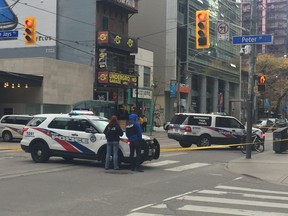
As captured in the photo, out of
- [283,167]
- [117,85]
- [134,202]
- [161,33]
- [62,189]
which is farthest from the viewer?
[161,33]

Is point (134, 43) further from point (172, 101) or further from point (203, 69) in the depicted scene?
point (203, 69)

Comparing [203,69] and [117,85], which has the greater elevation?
[203,69]

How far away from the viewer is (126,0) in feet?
141

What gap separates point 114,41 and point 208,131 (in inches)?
736

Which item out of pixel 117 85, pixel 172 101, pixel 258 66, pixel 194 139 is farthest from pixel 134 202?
pixel 258 66

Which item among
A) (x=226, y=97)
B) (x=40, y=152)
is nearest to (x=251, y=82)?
(x=40, y=152)

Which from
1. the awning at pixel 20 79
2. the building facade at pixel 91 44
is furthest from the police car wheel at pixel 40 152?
the building facade at pixel 91 44

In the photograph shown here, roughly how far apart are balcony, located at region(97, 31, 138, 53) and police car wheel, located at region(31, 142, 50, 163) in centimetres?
2452

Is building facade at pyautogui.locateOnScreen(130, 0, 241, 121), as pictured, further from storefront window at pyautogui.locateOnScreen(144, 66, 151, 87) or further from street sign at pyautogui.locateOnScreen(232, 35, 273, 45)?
street sign at pyautogui.locateOnScreen(232, 35, 273, 45)

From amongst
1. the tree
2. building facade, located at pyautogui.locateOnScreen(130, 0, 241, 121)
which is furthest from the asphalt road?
the tree

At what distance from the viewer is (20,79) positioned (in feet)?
106

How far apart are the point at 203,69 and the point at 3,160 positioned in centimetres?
4825

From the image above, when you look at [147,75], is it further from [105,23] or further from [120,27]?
[105,23]

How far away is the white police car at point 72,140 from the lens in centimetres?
1447
